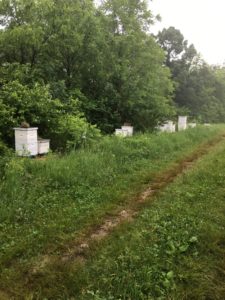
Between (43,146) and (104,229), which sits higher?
(43,146)

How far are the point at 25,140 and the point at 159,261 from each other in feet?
17.2

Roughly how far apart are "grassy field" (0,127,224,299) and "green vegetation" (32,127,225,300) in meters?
0.01

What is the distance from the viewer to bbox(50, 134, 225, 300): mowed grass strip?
2873mm

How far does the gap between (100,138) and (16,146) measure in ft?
9.02

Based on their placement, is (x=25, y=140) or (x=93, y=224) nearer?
(x=93, y=224)

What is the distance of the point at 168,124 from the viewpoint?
16000 millimetres

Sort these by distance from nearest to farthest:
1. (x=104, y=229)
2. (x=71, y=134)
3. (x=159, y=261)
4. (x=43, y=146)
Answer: (x=159, y=261) < (x=104, y=229) < (x=43, y=146) < (x=71, y=134)

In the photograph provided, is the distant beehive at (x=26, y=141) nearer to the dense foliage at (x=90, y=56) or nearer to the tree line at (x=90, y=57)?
the tree line at (x=90, y=57)

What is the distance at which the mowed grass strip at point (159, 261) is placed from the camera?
2.87 metres

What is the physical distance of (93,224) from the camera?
4.27 meters

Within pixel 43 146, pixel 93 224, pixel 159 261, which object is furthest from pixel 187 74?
pixel 159 261

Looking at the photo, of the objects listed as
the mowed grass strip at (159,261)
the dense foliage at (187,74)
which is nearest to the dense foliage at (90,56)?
the mowed grass strip at (159,261)

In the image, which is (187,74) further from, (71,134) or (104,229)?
(104,229)

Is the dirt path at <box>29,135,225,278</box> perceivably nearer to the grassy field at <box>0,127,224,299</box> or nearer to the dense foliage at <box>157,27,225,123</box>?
the grassy field at <box>0,127,224,299</box>
